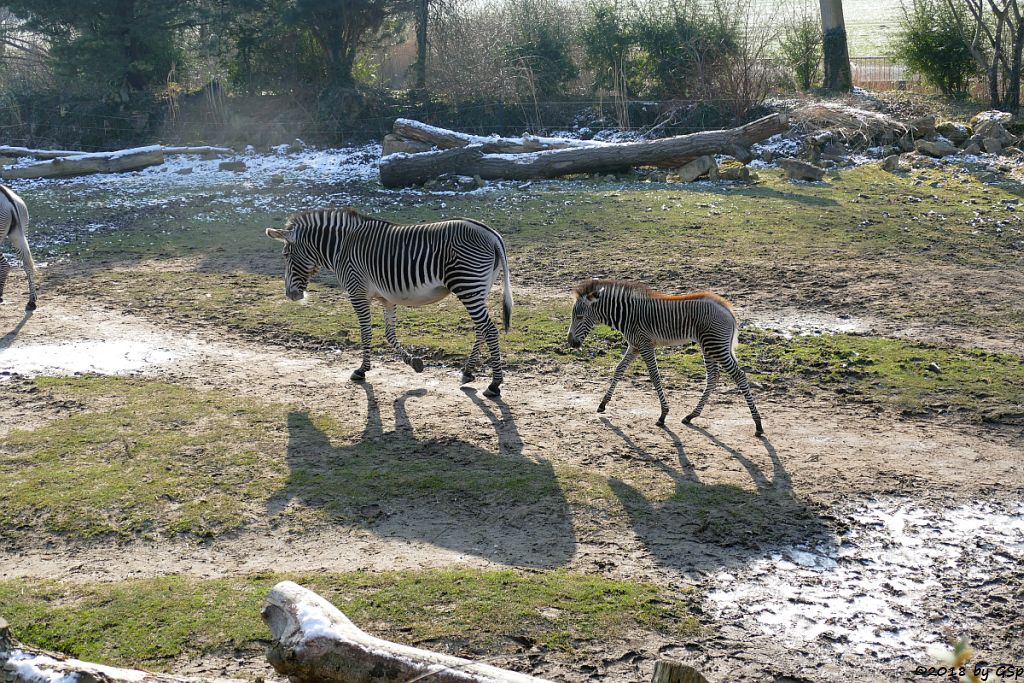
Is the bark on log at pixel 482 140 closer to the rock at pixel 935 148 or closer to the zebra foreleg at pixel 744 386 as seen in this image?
the rock at pixel 935 148

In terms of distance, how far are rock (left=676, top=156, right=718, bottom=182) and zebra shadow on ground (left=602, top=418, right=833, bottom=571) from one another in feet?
37.7

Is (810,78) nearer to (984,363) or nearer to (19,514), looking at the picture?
(984,363)

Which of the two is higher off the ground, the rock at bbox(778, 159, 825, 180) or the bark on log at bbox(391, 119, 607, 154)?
the bark on log at bbox(391, 119, 607, 154)

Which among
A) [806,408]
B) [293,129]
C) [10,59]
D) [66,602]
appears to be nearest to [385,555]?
[66,602]

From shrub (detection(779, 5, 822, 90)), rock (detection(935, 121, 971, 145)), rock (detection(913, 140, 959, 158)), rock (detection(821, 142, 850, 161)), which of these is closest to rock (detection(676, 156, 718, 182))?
rock (detection(821, 142, 850, 161))

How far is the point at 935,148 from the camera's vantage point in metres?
19.3

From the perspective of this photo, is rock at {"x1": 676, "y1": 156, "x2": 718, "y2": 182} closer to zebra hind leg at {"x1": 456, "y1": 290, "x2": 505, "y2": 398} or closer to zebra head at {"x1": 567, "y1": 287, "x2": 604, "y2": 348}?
zebra hind leg at {"x1": 456, "y1": 290, "x2": 505, "y2": 398}

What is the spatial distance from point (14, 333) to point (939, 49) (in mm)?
23406

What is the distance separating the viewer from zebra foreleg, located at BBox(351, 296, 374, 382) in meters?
10.2

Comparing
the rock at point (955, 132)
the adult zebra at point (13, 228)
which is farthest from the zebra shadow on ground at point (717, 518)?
the rock at point (955, 132)

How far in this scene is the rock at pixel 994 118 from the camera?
2027 centimetres

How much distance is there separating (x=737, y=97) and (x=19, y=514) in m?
18.9

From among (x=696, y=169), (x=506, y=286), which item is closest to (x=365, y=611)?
(x=506, y=286)

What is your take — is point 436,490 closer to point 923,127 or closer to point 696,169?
point 696,169
